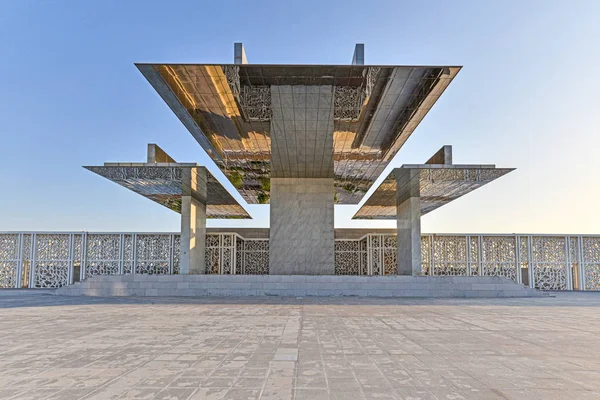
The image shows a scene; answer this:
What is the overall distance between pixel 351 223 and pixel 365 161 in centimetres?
2069

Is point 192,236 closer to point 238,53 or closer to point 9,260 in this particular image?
point 9,260

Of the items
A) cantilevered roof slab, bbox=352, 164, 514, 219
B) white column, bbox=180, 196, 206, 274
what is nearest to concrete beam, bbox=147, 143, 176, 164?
white column, bbox=180, 196, 206, 274

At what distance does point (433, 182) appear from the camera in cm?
2036

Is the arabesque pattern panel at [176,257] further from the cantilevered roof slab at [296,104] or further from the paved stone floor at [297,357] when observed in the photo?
the paved stone floor at [297,357]

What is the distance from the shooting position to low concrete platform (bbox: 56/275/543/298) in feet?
53.5

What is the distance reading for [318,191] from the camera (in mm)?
22531

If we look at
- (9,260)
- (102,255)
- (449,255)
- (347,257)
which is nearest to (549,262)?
(449,255)

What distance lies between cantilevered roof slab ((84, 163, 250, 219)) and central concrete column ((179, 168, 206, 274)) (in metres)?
0.05

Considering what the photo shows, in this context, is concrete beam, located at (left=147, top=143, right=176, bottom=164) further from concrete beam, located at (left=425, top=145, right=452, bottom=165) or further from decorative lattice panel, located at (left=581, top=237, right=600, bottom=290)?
decorative lattice panel, located at (left=581, top=237, right=600, bottom=290)

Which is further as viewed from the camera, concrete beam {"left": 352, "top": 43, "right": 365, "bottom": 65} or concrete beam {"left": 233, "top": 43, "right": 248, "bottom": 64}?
concrete beam {"left": 352, "top": 43, "right": 365, "bottom": 65}

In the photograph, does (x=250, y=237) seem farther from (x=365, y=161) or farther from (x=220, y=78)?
(x=220, y=78)

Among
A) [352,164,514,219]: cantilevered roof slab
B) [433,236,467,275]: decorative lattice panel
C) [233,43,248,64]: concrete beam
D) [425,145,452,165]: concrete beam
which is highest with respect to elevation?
[233,43,248,64]: concrete beam

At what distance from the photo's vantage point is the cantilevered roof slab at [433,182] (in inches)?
696

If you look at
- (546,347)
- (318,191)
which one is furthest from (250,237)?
(546,347)
